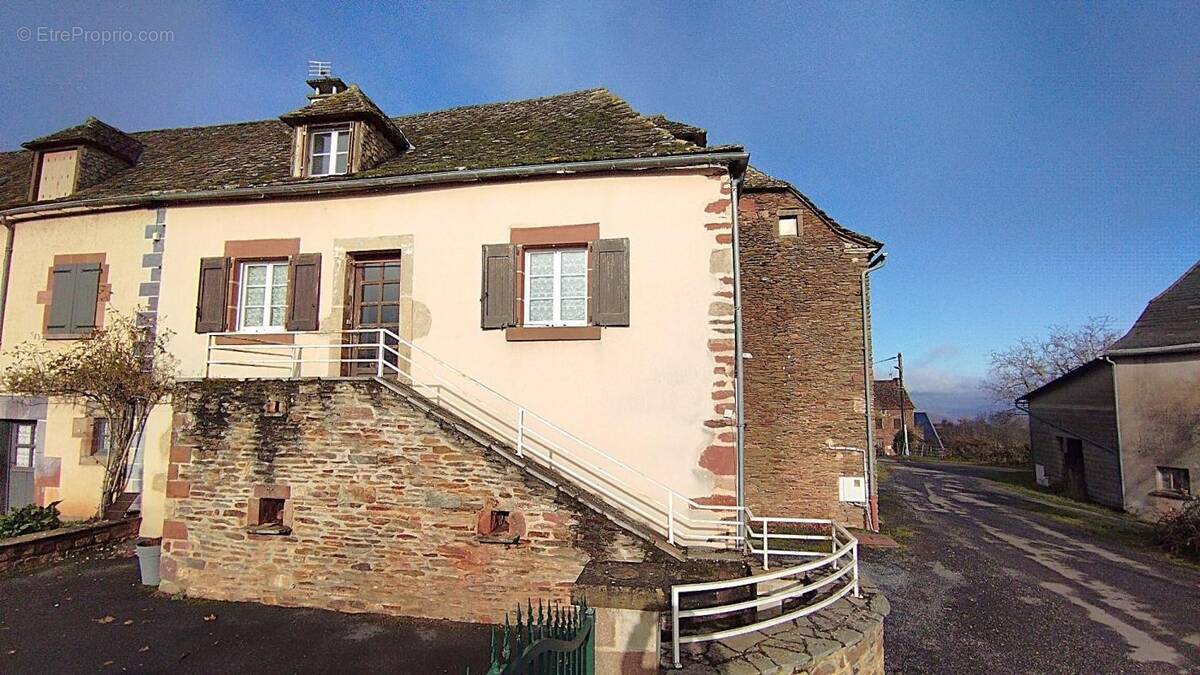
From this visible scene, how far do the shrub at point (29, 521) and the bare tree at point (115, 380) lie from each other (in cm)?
83

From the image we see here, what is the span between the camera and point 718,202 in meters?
8.38

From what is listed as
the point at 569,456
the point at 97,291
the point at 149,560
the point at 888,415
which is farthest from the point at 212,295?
the point at 888,415

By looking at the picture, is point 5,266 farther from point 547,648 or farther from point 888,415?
point 888,415

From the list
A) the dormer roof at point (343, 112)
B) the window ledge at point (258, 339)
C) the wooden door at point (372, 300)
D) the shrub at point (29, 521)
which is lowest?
the shrub at point (29, 521)

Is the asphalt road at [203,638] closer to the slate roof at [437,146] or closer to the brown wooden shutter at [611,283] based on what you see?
the brown wooden shutter at [611,283]

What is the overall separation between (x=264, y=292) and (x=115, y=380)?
2830mm

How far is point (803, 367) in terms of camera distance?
14727 millimetres

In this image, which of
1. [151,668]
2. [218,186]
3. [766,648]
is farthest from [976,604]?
[218,186]

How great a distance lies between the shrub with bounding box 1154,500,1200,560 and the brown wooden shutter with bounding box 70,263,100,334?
72.1 ft

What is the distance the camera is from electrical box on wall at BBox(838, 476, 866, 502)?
1417cm

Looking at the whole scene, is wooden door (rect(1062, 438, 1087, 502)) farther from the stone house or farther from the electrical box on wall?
the stone house

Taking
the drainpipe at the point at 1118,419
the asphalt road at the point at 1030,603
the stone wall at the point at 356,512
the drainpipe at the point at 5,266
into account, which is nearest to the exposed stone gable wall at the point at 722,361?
the stone wall at the point at 356,512

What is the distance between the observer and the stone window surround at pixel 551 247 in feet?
27.9

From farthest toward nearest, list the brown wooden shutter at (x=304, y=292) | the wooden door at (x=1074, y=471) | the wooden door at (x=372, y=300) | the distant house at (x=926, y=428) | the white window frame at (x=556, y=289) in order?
the distant house at (x=926, y=428) → the wooden door at (x=1074, y=471) → the wooden door at (x=372, y=300) → the brown wooden shutter at (x=304, y=292) → the white window frame at (x=556, y=289)
